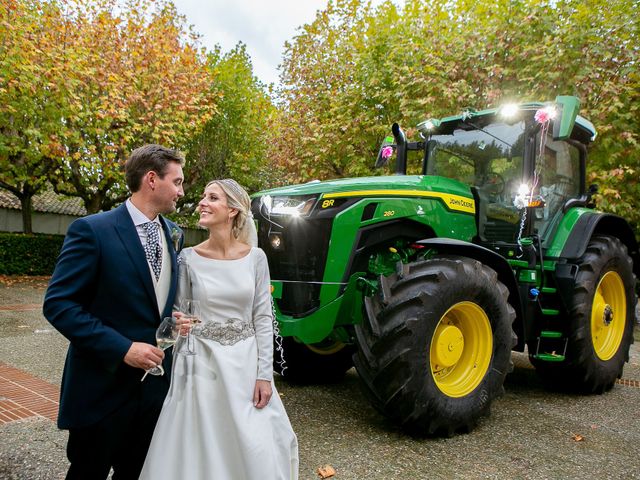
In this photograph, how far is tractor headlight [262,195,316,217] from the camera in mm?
3873

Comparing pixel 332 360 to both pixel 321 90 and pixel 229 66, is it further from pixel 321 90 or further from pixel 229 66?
pixel 229 66

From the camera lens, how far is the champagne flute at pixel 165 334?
195cm

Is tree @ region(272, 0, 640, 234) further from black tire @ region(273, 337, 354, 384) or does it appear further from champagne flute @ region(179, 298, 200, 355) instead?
champagne flute @ region(179, 298, 200, 355)

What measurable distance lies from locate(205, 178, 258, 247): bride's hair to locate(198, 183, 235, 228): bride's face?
0.9 inches

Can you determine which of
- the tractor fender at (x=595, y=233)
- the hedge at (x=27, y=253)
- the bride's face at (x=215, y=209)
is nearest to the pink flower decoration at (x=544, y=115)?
the tractor fender at (x=595, y=233)

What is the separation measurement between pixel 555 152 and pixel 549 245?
37.5 inches

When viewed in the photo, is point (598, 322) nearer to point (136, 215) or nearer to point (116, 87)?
point (136, 215)

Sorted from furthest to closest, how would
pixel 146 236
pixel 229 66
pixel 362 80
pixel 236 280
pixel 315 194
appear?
pixel 229 66 → pixel 362 80 → pixel 315 194 → pixel 236 280 → pixel 146 236

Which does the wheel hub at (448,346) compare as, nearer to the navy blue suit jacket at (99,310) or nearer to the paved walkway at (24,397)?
the navy blue suit jacket at (99,310)

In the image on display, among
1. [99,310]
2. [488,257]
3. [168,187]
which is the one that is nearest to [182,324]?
[99,310]

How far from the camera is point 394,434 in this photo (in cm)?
361

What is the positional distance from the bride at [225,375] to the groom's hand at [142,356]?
0.30 metres

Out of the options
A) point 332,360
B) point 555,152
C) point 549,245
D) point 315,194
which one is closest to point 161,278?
point 315,194

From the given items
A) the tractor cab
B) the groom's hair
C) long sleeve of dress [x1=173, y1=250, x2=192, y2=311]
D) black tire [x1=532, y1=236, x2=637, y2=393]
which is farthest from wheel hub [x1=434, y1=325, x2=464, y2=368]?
the groom's hair
